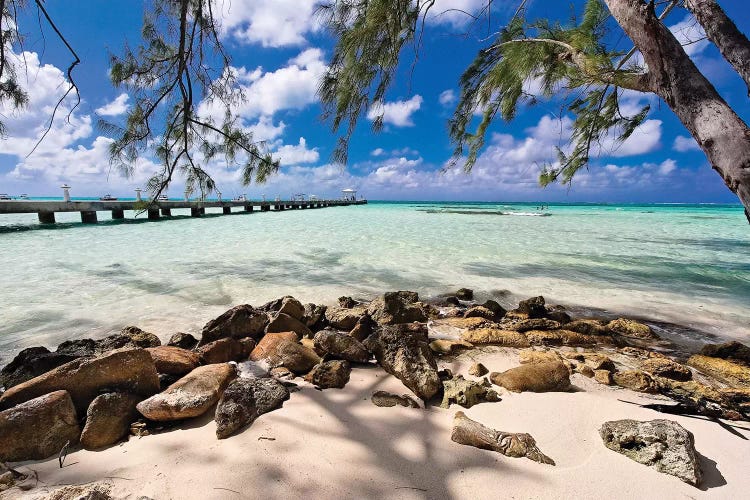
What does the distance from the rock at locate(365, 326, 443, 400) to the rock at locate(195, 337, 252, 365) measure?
0.85 m

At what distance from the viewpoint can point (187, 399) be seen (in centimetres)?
146

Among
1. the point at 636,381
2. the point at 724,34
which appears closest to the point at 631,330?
the point at 636,381

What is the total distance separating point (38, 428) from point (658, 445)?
2354 millimetres

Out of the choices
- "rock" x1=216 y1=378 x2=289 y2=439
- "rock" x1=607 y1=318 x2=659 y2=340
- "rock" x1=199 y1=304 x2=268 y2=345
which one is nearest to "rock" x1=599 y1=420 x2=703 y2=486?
"rock" x1=216 y1=378 x2=289 y2=439

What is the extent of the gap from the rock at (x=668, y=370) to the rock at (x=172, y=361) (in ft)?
9.21

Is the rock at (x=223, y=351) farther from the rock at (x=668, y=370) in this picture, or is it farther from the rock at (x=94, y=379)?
the rock at (x=668, y=370)

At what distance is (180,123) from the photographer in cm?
379

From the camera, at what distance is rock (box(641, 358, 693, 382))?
2.01 meters

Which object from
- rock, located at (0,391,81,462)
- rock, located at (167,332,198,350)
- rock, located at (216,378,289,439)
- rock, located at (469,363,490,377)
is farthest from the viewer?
rock, located at (167,332,198,350)

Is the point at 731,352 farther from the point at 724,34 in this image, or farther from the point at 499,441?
the point at 499,441

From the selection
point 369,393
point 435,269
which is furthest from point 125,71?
point 435,269

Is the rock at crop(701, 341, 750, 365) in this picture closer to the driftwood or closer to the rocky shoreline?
the rocky shoreline

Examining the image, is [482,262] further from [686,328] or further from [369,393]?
[369,393]

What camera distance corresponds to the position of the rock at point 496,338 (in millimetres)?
2477
